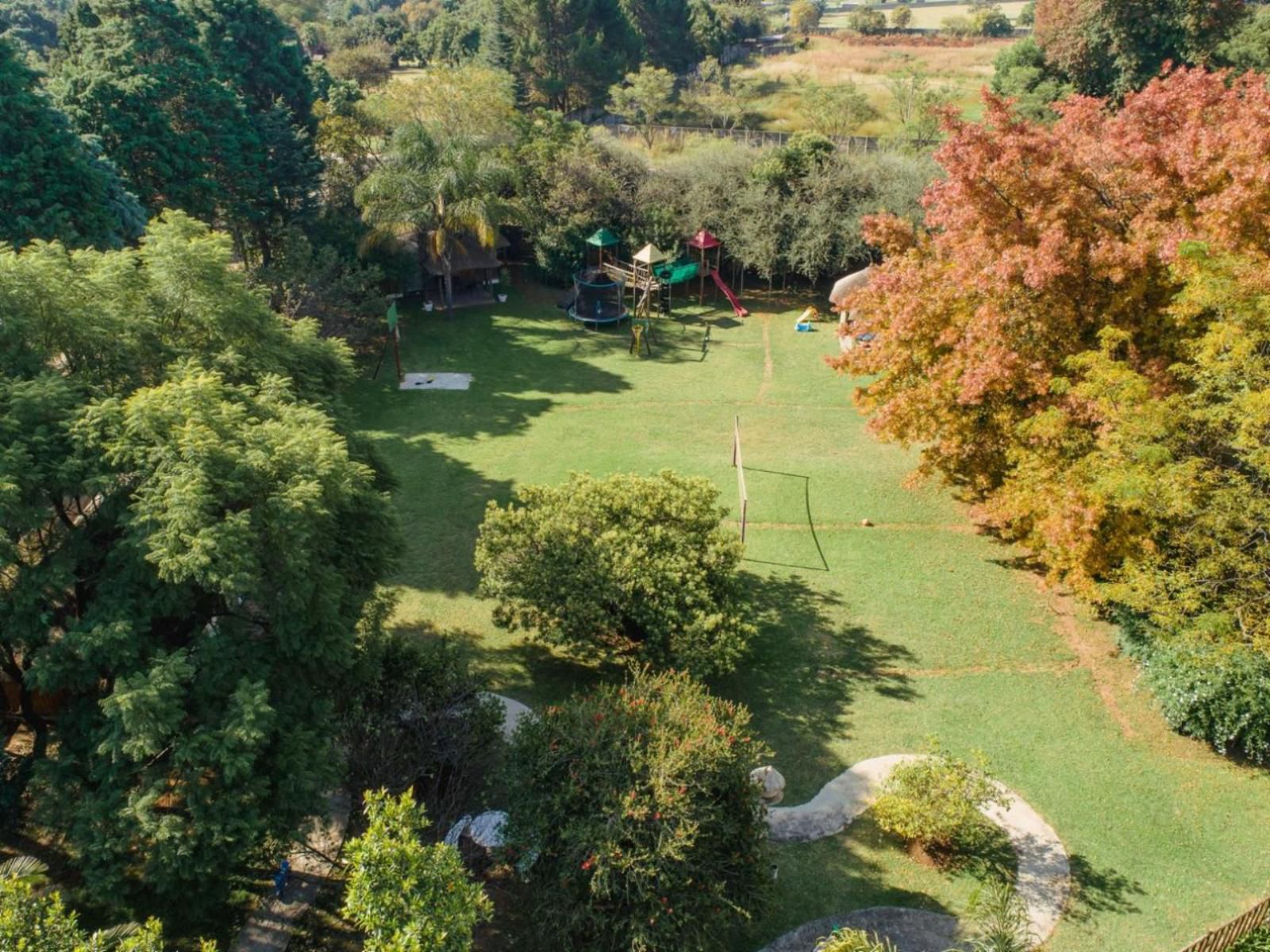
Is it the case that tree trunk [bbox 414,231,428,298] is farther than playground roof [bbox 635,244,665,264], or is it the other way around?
tree trunk [bbox 414,231,428,298]

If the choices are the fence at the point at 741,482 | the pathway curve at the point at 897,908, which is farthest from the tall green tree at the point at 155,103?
the pathway curve at the point at 897,908

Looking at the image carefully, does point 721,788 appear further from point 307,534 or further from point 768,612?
point 768,612

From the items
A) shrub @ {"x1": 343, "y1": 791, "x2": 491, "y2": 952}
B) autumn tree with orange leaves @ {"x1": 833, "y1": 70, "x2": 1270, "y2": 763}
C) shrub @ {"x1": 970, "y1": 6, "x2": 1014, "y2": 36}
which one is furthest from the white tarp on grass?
shrub @ {"x1": 970, "y1": 6, "x2": 1014, "y2": 36}

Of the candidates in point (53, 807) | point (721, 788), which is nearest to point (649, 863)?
point (721, 788)

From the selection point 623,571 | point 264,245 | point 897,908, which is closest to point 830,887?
point 897,908

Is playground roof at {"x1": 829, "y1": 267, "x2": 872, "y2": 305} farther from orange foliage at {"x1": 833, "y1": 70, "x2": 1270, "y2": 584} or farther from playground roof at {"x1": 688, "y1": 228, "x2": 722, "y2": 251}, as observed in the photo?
orange foliage at {"x1": 833, "y1": 70, "x2": 1270, "y2": 584}

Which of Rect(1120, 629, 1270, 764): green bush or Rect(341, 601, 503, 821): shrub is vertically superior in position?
Rect(341, 601, 503, 821): shrub

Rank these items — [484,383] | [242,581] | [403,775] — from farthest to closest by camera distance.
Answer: [484,383]
[403,775]
[242,581]
